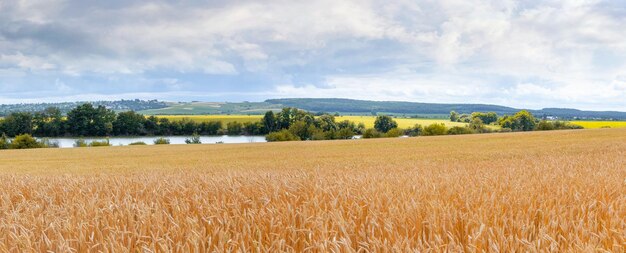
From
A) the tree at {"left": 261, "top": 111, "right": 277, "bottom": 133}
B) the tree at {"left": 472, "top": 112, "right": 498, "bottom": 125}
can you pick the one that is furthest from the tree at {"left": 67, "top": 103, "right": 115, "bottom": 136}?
the tree at {"left": 472, "top": 112, "right": 498, "bottom": 125}

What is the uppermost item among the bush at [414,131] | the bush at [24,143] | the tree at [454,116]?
the tree at [454,116]

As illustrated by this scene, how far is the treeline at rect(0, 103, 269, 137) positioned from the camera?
3770 inches

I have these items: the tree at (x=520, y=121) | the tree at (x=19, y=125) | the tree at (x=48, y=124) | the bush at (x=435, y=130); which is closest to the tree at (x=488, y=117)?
the tree at (x=520, y=121)

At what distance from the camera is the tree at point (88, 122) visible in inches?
3861

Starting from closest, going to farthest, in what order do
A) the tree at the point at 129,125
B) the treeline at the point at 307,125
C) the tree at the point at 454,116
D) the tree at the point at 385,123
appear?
1. the treeline at the point at 307,125
2. the tree at the point at 385,123
3. the tree at the point at 129,125
4. the tree at the point at 454,116

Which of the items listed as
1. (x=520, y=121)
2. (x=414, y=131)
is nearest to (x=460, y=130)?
(x=414, y=131)

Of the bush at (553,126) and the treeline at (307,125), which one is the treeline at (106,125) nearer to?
the treeline at (307,125)

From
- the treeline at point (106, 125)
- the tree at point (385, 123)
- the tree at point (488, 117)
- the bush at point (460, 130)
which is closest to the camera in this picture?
the bush at point (460, 130)

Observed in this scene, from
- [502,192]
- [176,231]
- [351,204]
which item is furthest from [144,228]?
[502,192]

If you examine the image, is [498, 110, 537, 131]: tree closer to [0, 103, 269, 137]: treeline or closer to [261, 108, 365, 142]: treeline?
[261, 108, 365, 142]: treeline

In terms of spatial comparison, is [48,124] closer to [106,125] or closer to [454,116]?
[106,125]

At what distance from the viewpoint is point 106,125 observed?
99500mm

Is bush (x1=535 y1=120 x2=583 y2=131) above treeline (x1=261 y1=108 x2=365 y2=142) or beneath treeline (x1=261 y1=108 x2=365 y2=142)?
above

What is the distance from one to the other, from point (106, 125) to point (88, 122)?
3.87 m
